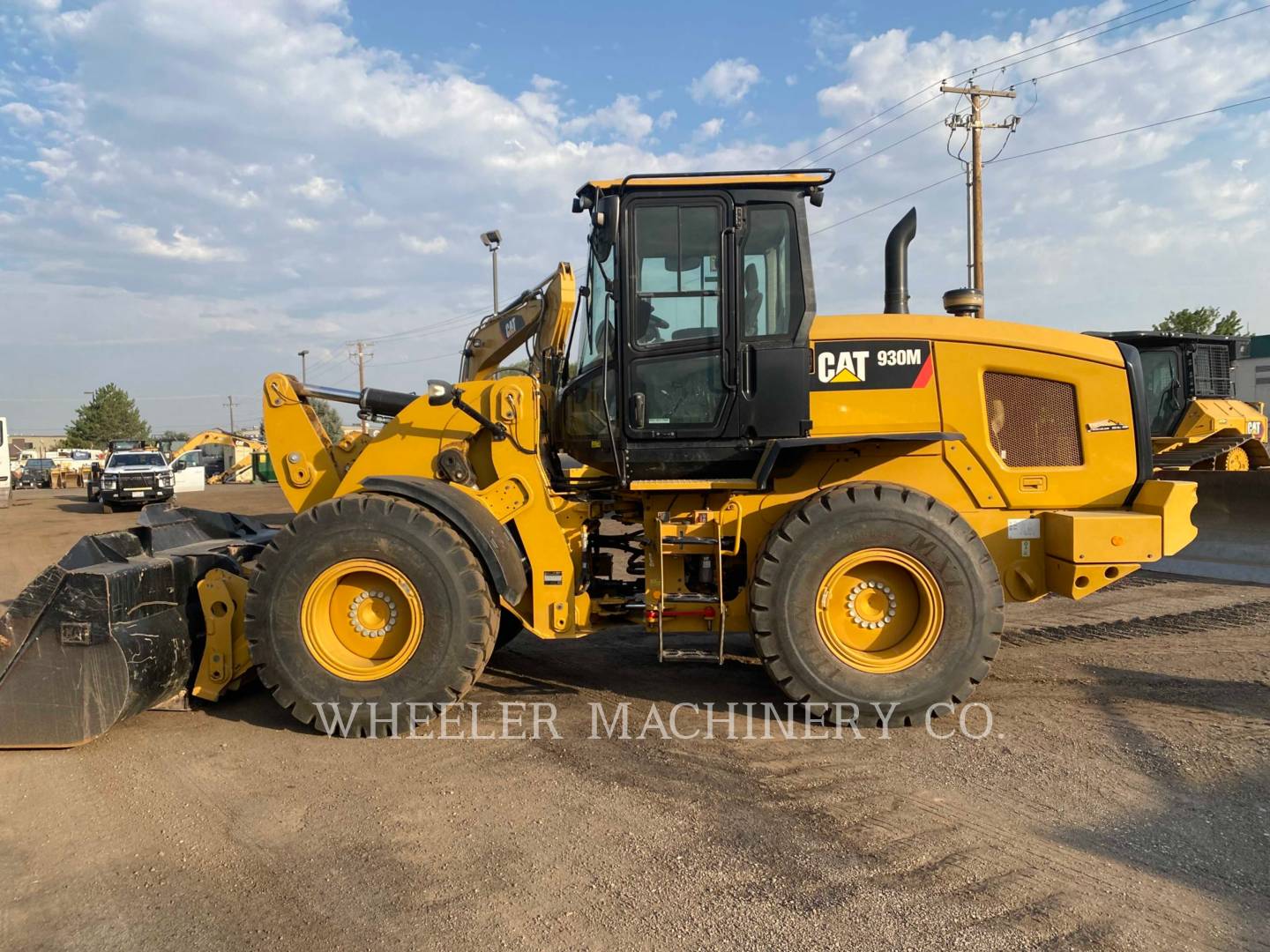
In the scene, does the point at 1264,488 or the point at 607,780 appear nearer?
the point at 607,780

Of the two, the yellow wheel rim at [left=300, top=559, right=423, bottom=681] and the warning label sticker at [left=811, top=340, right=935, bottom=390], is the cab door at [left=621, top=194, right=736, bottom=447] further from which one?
the yellow wheel rim at [left=300, top=559, right=423, bottom=681]

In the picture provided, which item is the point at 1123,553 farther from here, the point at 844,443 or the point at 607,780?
the point at 607,780

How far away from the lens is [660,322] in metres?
4.52

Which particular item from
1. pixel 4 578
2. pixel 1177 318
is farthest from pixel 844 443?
pixel 1177 318

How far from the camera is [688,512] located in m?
4.68

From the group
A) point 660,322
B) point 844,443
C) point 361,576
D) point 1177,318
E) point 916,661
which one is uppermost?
point 1177,318

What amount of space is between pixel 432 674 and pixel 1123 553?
378 cm

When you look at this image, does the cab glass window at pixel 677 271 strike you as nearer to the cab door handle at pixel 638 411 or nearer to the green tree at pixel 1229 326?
the cab door handle at pixel 638 411

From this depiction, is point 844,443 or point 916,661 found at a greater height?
point 844,443

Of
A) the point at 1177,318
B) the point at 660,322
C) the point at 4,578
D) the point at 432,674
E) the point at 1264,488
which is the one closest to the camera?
the point at 432,674

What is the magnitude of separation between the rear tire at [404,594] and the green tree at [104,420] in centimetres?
7853

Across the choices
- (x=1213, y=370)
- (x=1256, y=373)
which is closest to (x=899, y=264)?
(x=1213, y=370)

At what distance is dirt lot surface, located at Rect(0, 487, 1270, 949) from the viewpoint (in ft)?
8.55

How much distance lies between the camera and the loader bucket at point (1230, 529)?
7863 millimetres
